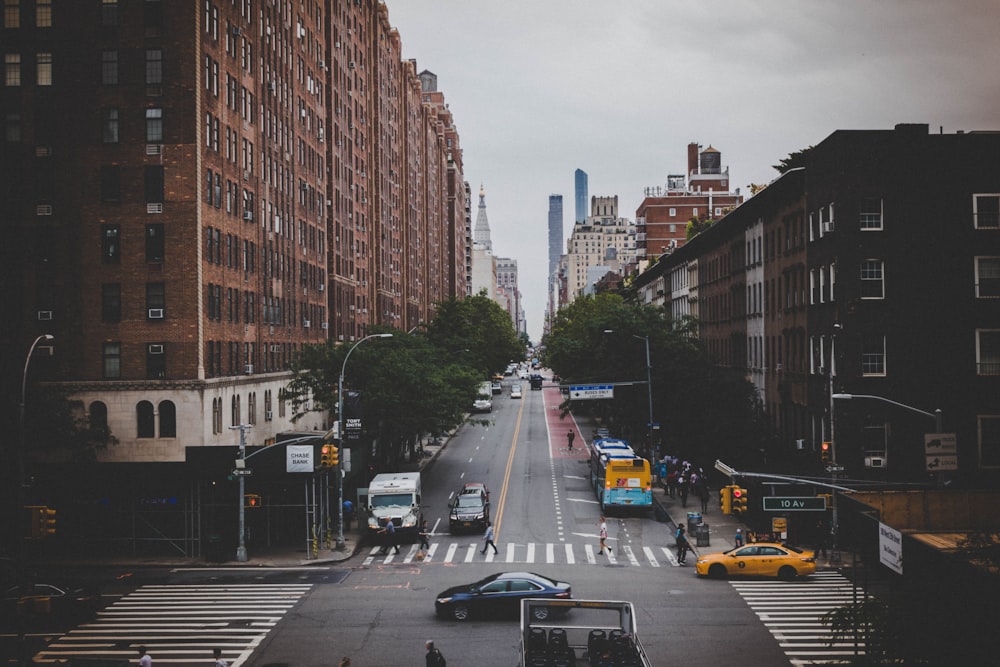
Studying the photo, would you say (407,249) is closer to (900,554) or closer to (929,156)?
(929,156)

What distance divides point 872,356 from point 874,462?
16.4 ft

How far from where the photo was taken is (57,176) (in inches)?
1972

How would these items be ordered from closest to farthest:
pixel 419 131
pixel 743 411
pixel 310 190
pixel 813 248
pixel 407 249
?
pixel 813 248, pixel 743 411, pixel 310 190, pixel 407 249, pixel 419 131

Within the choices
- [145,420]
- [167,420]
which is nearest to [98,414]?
[145,420]

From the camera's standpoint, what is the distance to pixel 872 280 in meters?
45.8

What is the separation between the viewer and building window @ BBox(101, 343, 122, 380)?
4984cm

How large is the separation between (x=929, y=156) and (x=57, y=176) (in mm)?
43432

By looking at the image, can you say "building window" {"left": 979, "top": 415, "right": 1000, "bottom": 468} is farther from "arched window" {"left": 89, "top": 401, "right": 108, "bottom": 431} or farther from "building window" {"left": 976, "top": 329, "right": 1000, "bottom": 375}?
"arched window" {"left": 89, "top": 401, "right": 108, "bottom": 431}

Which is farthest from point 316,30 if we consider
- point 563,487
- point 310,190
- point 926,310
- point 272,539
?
point 926,310

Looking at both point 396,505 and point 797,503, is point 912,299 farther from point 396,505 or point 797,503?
point 396,505

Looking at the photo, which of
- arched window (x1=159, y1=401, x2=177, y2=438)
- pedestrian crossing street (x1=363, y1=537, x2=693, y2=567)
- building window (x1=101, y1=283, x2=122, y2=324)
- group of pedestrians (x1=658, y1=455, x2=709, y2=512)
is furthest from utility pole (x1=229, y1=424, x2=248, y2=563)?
group of pedestrians (x1=658, y1=455, x2=709, y2=512)

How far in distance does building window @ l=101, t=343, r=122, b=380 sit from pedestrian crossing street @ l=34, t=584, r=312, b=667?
16.3 metres

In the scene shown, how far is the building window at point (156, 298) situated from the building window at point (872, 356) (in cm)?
3513

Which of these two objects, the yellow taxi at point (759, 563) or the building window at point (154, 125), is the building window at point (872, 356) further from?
the building window at point (154, 125)
